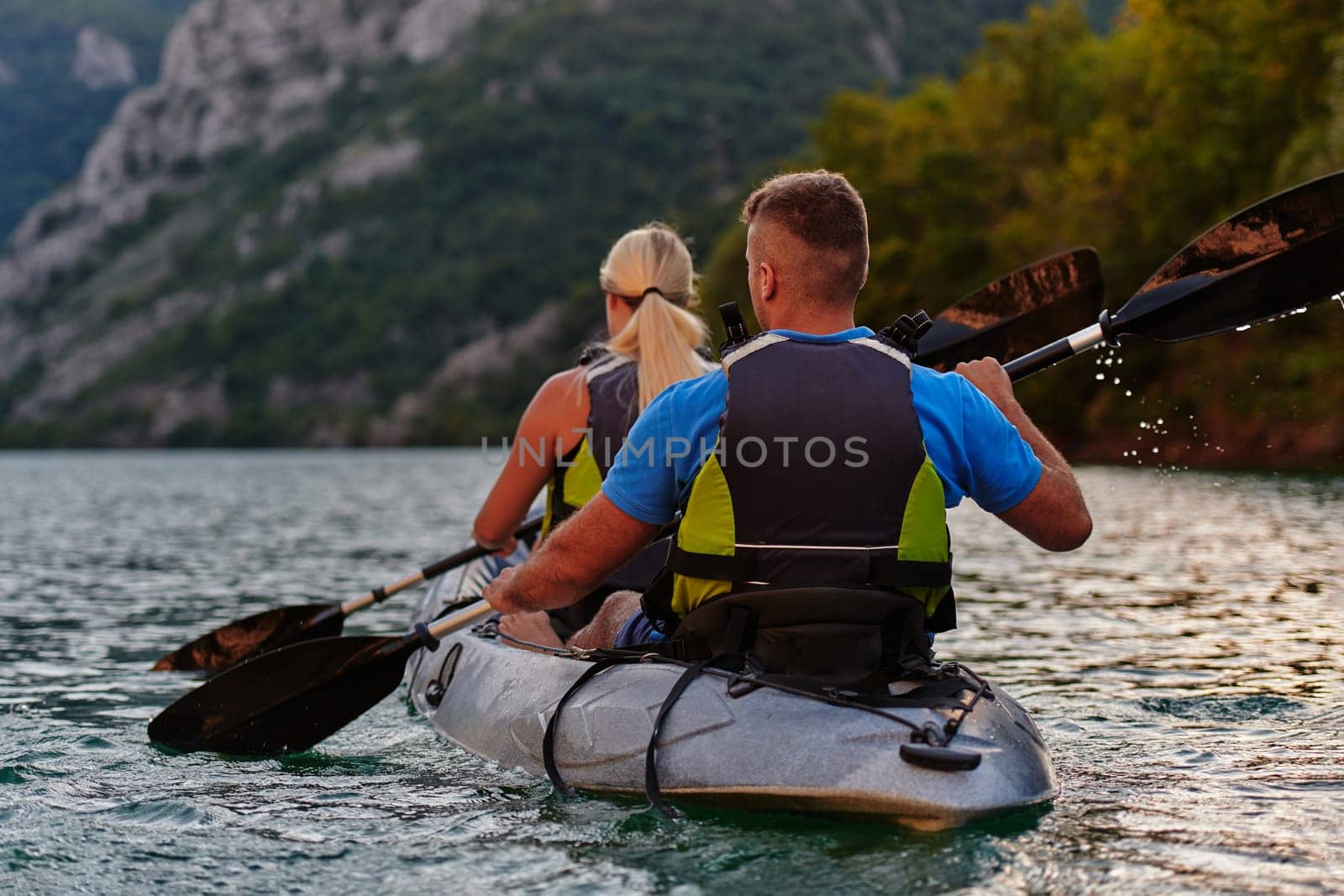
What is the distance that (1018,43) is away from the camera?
154 ft

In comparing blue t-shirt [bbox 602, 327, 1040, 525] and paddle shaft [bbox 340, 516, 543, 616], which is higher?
blue t-shirt [bbox 602, 327, 1040, 525]

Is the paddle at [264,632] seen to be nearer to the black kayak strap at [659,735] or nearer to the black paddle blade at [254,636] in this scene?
the black paddle blade at [254,636]

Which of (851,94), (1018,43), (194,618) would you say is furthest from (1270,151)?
(194,618)

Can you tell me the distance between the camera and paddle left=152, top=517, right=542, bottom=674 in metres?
Answer: 8.44

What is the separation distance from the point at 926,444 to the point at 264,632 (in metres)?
5.39

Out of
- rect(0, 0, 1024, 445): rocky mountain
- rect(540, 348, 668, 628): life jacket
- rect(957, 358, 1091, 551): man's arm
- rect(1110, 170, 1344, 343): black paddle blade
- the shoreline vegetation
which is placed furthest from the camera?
rect(0, 0, 1024, 445): rocky mountain

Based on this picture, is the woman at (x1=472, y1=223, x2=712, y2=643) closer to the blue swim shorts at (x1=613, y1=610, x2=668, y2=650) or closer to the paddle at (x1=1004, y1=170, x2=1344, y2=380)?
the blue swim shorts at (x1=613, y1=610, x2=668, y2=650)

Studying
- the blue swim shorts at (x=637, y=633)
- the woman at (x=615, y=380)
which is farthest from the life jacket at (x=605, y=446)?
the blue swim shorts at (x=637, y=633)

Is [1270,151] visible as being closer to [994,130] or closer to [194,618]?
[994,130]

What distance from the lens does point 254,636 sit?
8.53m

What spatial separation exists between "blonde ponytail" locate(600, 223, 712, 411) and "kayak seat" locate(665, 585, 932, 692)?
1730mm

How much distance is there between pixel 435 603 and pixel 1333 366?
22649mm

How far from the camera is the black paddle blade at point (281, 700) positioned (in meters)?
6.32

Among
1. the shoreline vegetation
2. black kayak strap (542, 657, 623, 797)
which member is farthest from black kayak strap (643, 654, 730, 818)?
the shoreline vegetation
